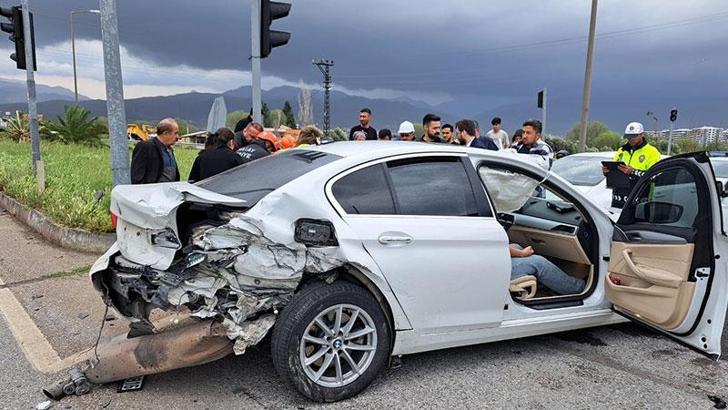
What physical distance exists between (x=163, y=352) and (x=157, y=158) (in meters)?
3.11

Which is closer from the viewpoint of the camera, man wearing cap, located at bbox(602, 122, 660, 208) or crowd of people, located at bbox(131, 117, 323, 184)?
crowd of people, located at bbox(131, 117, 323, 184)

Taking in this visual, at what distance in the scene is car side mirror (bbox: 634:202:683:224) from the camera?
358cm

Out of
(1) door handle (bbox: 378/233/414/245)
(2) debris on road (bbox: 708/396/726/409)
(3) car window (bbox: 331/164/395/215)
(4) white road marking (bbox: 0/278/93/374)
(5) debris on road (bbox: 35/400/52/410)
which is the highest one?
(3) car window (bbox: 331/164/395/215)

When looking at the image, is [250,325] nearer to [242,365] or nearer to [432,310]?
[242,365]

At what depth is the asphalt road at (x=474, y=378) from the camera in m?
3.16

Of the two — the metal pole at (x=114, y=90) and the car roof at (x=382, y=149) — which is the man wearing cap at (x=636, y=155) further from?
the metal pole at (x=114, y=90)

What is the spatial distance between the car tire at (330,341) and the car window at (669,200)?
2080mm

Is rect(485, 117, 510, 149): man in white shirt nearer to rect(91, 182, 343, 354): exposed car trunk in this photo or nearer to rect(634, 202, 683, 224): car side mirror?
rect(634, 202, 683, 224): car side mirror

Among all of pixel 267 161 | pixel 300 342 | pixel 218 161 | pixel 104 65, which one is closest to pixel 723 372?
pixel 300 342

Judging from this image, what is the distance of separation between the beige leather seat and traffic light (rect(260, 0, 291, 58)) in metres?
4.43

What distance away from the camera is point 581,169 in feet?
28.8

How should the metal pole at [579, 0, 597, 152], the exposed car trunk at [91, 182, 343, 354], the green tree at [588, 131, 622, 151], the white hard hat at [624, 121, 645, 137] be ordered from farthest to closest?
the green tree at [588, 131, 622, 151], the metal pole at [579, 0, 597, 152], the white hard hat at [624, 121, 645, 137], the exposed car trunk at [91, 182, 343, 354]

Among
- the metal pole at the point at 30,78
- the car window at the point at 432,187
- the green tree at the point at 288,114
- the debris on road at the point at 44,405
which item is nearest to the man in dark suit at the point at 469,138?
the car window at the point at 432,187

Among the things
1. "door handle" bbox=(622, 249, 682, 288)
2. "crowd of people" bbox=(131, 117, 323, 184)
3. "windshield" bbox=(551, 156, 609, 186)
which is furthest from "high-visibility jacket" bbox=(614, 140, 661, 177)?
"crowd of people" bbox=(131, 117, 323, 184)
